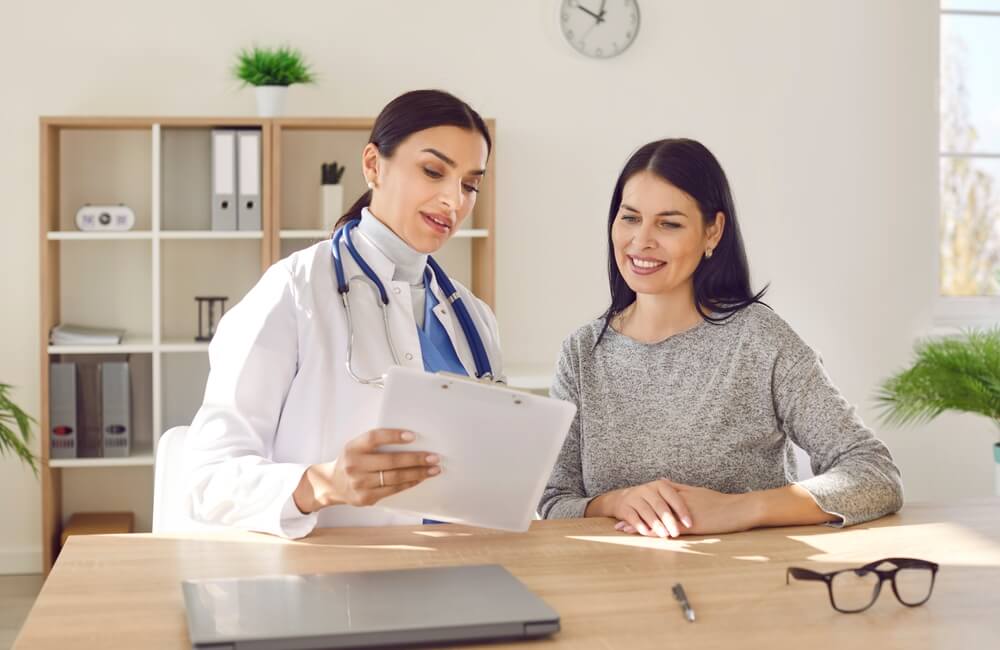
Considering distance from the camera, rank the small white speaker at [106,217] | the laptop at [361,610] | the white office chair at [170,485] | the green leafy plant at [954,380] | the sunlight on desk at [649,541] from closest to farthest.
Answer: the laptop at [361,610], the sunlight on desk at [649,541], the white office chair at [170,485], the green leafy plant at [954,380], the small white speaker at [106,217]

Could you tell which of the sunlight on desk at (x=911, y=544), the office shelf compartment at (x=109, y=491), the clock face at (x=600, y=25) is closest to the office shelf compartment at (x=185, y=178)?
the office shelf compartment at (x=109, y=491)

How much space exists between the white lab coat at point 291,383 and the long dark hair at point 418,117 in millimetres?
189

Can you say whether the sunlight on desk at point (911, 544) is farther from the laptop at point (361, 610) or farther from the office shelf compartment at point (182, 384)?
the office shelf compartment at point (182, 384)

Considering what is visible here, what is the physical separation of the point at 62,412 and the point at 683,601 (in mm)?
3238

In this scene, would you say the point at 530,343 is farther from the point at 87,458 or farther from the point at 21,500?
the point at 21,500

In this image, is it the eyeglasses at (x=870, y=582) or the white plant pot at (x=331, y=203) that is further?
the white plant pot at (x=331, y=203)

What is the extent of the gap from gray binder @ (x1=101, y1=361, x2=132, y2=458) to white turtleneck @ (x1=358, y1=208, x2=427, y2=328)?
227 cm

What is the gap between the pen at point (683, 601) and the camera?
3.73ft

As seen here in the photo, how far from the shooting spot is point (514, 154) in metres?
4.34

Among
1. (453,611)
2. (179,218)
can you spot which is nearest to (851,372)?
(179,218)

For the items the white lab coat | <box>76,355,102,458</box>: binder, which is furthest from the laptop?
<box>76,355,102,458</box>: binder

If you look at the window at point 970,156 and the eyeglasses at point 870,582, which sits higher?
the window at point 970,156

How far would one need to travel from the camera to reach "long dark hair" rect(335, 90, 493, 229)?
1.85 m

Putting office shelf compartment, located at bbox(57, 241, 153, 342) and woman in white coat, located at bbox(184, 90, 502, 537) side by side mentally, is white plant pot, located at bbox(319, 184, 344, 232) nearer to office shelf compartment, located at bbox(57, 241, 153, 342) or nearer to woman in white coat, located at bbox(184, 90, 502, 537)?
office shelf compartment, located at bbox(57, 241, 153, 342)
